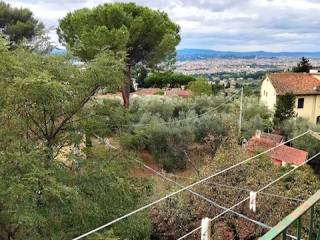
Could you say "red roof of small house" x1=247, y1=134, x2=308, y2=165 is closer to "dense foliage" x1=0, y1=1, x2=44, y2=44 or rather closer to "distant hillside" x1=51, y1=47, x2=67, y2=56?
"distant hillside" x1=51, y1=47, x2=67, y2=56

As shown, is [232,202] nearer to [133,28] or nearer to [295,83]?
[133,28]

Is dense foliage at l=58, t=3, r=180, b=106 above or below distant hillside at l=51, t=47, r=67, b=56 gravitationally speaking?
above

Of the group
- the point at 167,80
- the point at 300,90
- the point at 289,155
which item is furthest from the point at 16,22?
the point at 289,155

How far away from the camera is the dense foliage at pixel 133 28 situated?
23094 millimetres

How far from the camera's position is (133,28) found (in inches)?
922

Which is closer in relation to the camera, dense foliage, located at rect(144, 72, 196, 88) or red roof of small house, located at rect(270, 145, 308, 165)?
red roof of small house, located at rect(270, 145, 308, 165)

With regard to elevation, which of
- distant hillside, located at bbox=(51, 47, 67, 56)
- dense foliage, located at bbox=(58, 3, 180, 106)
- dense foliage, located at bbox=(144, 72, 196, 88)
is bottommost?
dense foliage, located at bbox=(144, 72, 196, 88)

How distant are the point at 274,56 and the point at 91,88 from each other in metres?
106

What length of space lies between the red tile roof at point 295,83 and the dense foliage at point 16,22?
1524 cm

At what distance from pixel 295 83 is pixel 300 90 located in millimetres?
957

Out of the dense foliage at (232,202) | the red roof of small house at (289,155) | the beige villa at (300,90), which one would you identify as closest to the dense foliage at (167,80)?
the beige villa at (300,90)

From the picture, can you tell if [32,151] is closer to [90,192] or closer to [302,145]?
[90,192]

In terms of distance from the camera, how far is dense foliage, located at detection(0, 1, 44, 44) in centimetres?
2892

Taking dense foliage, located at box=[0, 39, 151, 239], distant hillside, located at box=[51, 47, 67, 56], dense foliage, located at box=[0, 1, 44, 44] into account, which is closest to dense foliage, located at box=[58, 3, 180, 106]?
dense foliage, located at box=[0, 1, 44, 44]
